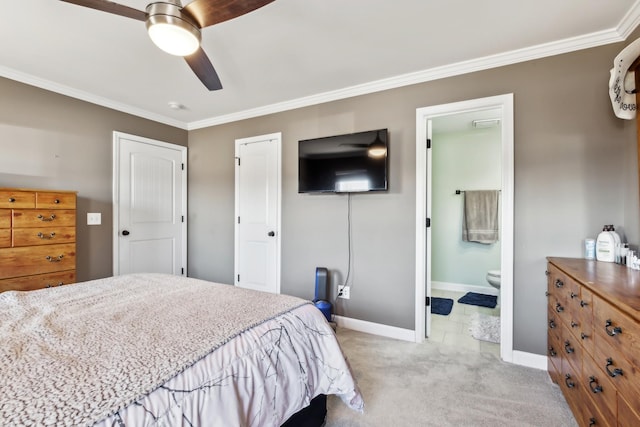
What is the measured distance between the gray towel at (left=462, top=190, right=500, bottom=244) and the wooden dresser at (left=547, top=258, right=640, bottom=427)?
2243 millimetres

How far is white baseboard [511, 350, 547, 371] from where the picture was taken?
2160 mm

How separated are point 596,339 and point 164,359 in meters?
1.78

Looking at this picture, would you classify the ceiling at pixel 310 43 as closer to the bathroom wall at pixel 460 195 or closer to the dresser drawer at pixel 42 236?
the dresser drawer at pixel 42 236

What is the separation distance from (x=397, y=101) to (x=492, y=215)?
2.47 meters

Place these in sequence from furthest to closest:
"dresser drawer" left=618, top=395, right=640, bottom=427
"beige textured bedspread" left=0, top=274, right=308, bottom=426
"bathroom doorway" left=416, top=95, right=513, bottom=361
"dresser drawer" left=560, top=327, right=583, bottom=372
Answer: "bathroom doorway" left=416, top=95, right=513, bottom=361 → "dresser drawer" left=560, top=327, right=583, bottom=372 → "dresser drawer" left=618, top=395, right=640, bottom=427 → "beige textured bedspread" left=0, top=274, right=308, bottom=426

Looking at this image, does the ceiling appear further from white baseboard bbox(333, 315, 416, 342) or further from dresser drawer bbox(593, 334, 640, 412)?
white baseboard bbox(333, 315, 416, 342)

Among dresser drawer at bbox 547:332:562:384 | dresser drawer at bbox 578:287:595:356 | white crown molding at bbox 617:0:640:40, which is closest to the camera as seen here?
dresser drawer at bbox 578:287:595:356

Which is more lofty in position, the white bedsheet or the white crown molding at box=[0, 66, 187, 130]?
the white crown molding at box=[0, 66, 187, 130]

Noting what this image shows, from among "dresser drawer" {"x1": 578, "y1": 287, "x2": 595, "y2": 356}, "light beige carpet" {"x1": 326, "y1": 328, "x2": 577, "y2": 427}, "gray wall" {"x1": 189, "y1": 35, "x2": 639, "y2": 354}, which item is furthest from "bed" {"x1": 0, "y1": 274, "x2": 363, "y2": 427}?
"gray wall" {"x1": 189, "y1": 35, "x2": 639, "y2": 354}

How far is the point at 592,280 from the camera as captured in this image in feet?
4.63

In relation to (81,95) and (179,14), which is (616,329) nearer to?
(179,14)

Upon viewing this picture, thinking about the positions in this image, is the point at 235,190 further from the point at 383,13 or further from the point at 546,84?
the point at 546,84

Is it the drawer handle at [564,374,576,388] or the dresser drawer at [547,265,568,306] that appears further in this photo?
the dresser drawer at [547,265,568,306]

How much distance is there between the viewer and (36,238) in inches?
91.6
